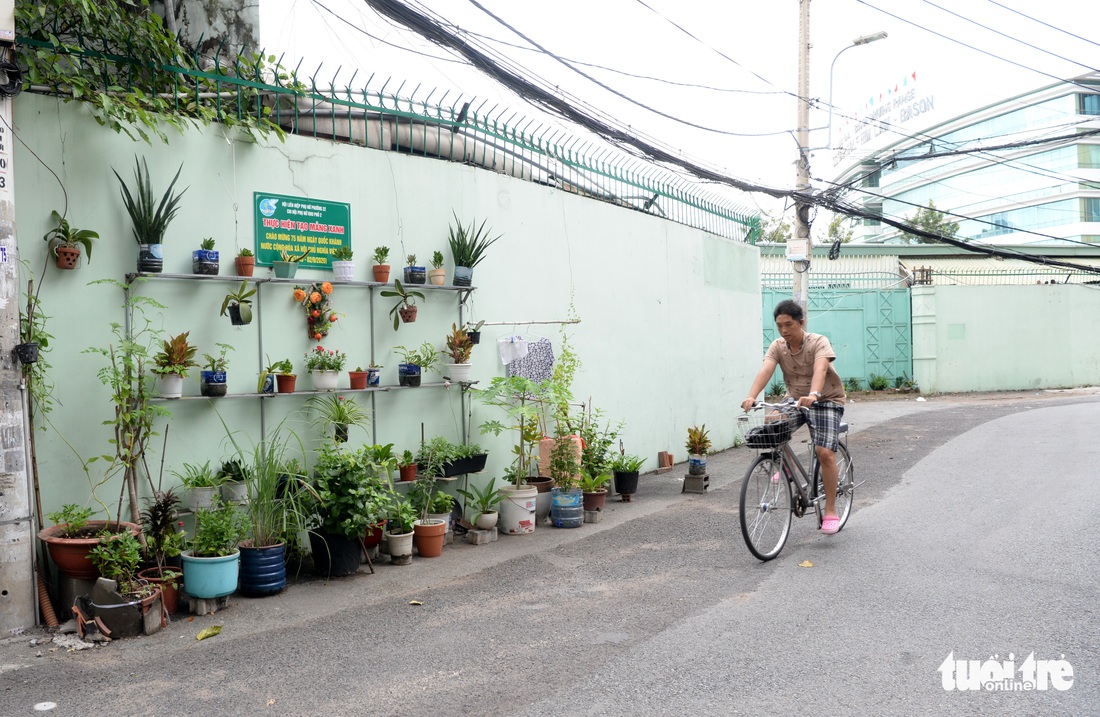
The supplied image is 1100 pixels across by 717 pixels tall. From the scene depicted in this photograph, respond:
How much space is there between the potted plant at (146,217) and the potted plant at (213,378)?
694 millimetres

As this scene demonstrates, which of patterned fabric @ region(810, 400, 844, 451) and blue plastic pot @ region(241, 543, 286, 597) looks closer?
blue plastic pot @ region(241, 543, 286, 597)

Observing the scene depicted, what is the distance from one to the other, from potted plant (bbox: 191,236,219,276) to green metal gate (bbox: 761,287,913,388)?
17143mm

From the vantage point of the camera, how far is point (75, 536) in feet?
16.2

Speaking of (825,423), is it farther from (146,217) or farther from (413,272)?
(146,217)

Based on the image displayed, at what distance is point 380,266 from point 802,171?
9.75 meters

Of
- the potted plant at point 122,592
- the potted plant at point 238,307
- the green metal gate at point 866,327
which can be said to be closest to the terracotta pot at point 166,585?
the potted plant at point 122,592

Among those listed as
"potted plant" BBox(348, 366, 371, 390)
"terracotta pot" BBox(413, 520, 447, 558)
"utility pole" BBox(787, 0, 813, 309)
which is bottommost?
"terracotta pot" BBox(413, 520, 447, 558)

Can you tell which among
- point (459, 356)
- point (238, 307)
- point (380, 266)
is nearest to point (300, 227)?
point (380, 266)

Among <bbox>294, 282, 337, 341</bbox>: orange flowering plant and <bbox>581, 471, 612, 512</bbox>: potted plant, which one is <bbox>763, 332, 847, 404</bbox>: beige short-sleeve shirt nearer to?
<bbox>581, 471, 612, 512</bbox>: potted plant

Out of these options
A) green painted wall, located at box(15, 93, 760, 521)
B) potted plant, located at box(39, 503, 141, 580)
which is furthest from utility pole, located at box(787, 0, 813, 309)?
potted plant, located at box(39, 503, 141, 580)

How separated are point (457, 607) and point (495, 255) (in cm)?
393

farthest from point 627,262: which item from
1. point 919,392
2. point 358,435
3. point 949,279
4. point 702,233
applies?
point 949,279

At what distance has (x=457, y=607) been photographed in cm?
508

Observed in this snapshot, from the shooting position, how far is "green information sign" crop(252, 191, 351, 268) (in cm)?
621
